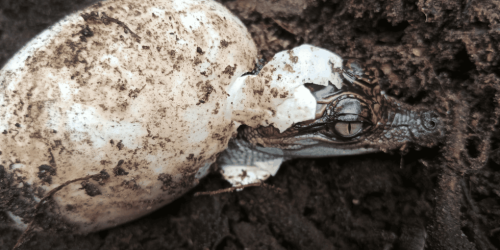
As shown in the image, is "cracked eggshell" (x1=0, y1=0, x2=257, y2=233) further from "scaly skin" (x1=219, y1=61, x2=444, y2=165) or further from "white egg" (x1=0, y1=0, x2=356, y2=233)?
"scaly skin" (x1=219, y1=61, x2=444, y2=165)

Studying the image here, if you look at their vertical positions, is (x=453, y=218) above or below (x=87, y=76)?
below

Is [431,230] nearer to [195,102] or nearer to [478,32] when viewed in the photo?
[478,32]

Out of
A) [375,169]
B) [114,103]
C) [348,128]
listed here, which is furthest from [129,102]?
[375,169]

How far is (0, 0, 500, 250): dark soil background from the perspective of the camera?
1.18 metres

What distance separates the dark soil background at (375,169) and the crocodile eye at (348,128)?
28 cm

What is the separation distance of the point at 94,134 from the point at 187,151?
355mm

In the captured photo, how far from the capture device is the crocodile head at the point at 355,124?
1.29 meters

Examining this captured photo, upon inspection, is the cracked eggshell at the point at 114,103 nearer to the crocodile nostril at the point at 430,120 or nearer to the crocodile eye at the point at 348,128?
the crocodile eye at the point at 348,128

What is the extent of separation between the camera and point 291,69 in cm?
130

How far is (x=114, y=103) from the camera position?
3.47ft

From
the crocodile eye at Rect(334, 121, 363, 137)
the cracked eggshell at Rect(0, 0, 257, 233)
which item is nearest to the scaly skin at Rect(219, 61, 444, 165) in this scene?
the crocodile eye at Rect(334, 121, 363, 137)

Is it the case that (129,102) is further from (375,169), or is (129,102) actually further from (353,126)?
(375,169)

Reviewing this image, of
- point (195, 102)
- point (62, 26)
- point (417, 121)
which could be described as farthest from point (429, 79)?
point (62, 26)

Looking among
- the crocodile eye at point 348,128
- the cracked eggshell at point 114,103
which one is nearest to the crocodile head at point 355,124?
the crocodile eye at point 348,128
